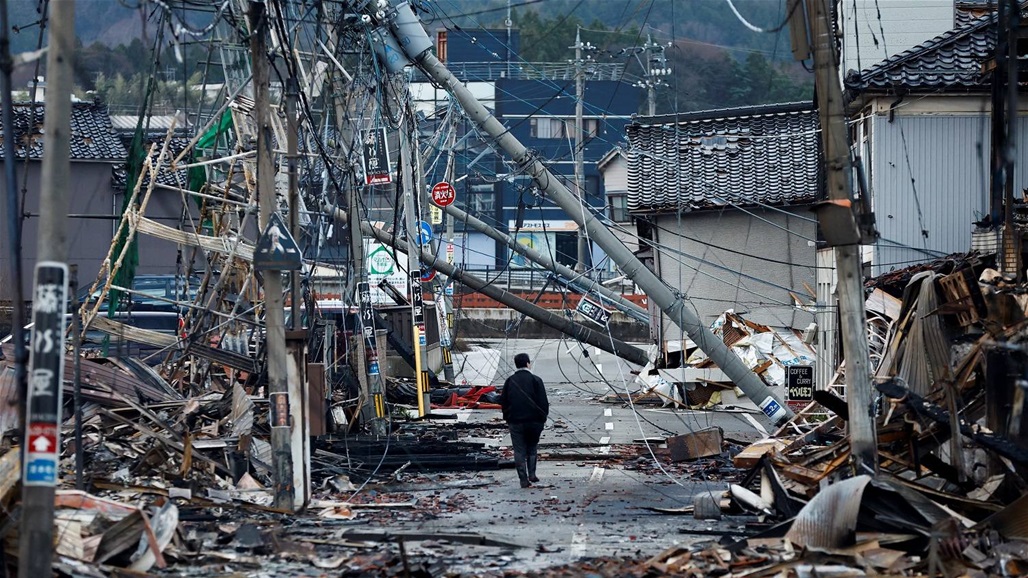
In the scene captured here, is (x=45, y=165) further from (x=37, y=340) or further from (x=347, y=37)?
(x=347, y=37)

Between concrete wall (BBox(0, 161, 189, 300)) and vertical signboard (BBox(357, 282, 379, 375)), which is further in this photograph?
concrete wall (BBox(0, 161, 189, 300))

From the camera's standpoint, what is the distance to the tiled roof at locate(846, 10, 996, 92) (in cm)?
2098

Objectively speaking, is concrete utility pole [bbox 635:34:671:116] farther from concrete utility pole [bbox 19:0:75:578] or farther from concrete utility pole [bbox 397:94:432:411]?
concrete utility pole [bbox 19:0:75:578]

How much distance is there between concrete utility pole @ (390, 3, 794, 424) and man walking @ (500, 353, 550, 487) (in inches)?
98.9

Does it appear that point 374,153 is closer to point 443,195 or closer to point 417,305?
point 417,305

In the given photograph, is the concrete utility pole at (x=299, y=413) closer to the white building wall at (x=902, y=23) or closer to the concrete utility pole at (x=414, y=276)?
the concrete utility pole at (x=414, y=276)

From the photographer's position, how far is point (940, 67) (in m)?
21.4

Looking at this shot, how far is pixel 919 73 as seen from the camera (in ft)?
69.8

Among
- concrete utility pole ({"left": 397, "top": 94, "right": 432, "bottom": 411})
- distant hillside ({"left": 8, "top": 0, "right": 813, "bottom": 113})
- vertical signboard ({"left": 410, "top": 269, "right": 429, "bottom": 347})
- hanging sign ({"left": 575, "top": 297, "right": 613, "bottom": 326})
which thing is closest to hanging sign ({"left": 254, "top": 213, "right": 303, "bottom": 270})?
concrete utility pole ({"left": 397, "top": 94, "right": 432, "bottom": 411})

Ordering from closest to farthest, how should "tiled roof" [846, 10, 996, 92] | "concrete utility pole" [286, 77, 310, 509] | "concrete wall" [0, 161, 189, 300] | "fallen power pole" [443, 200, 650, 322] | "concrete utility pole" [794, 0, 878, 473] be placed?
1. "concrete utility pole" [794, 0, 878, 473]
2. "concrete utility pole" [286, 77, 310, 509]
3. "tiled roof" [846, 10, 996, 92]
4. "fallen power pole" [443, 200, 650, 322]
5. "concrete wall" [0, 161, 189, 300]

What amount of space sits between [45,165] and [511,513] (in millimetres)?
7729

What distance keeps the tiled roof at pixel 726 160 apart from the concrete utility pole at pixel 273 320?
1992 cm

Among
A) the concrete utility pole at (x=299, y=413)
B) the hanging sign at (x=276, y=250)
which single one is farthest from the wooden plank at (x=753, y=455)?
the hanging sign at (x=276, y=250)

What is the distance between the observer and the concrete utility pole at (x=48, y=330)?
8.36 meters
